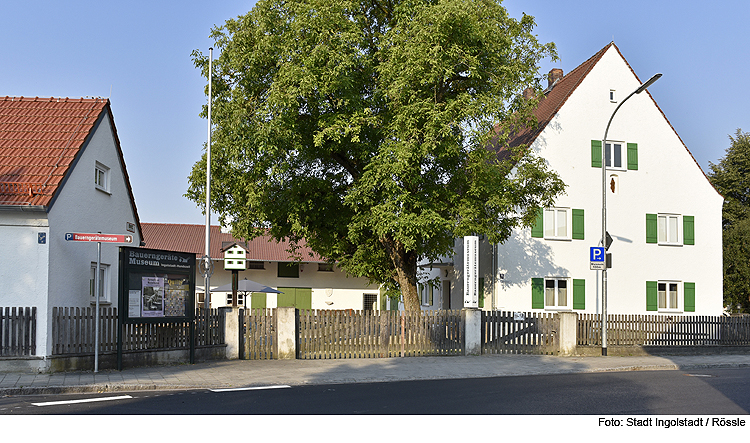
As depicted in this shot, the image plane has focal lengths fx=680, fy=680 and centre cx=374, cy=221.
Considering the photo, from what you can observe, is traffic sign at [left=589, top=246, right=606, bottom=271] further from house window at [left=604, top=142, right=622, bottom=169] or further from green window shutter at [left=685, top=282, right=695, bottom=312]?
green window shutter at [left=685, top=282, right=695, bottom=312]

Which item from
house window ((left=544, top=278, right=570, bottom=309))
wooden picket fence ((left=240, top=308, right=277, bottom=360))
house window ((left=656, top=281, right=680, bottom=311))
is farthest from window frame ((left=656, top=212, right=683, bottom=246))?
wooden picket fence ((left=240, top=308, right=277, bottom=360))

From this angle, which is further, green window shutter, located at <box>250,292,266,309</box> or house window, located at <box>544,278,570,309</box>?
green window shutter, located at <box>250,292,266,309</box>

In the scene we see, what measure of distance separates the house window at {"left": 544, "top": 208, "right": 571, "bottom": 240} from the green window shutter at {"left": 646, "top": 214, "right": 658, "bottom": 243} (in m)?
3.74

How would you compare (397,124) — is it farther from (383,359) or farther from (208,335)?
(208,335)

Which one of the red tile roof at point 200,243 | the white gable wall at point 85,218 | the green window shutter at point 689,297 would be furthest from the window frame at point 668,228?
the white gable wall at point 85,218

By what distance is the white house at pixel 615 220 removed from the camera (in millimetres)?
28609

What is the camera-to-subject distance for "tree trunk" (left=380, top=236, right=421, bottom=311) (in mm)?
21703

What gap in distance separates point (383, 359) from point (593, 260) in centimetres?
677

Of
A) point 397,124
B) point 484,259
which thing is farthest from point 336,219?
point 484,259

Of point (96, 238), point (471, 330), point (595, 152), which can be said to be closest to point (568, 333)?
point (471, 330)

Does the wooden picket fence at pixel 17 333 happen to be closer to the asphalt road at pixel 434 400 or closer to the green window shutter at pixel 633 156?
the asphalt road at pixel 434 400

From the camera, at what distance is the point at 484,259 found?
95.6 feet

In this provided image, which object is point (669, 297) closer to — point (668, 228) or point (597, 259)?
point (668, 228)

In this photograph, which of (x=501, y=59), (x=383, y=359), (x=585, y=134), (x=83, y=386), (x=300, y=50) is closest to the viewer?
(x=83, y=386)
